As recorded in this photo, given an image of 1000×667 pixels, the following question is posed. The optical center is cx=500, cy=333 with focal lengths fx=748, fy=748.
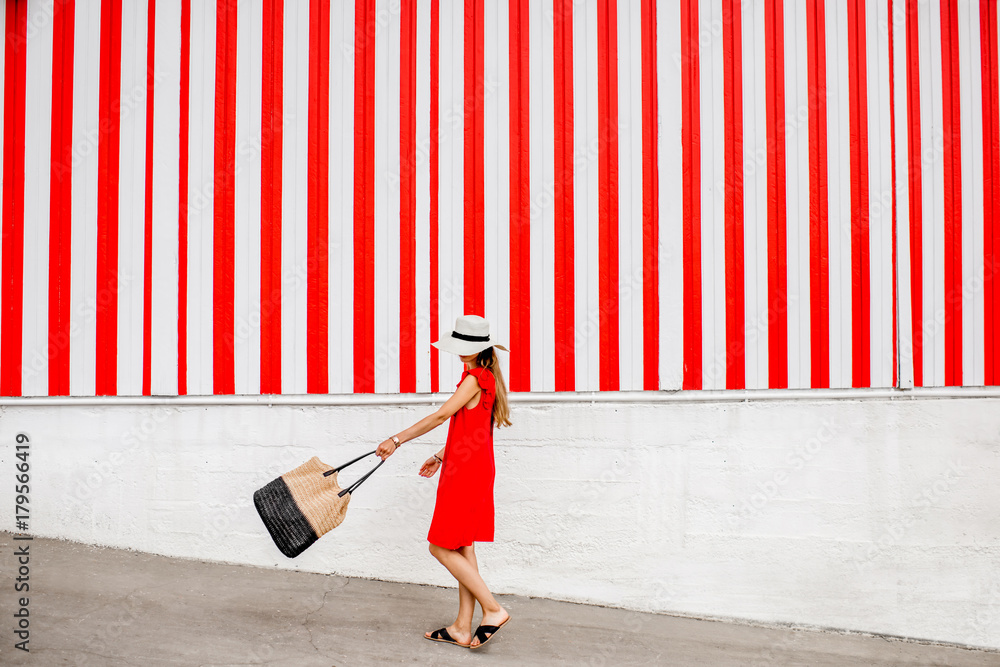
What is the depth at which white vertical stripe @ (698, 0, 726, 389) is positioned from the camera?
5160 mm

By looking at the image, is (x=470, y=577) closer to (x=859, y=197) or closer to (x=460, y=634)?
(x=460, y=634)

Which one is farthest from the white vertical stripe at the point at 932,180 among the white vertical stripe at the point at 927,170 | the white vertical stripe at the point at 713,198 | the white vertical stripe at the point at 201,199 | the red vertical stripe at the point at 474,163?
the white vertical stripe at the point at 201,199

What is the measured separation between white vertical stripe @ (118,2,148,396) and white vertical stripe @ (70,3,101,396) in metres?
0.20

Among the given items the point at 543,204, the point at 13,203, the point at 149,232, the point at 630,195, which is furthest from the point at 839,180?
the point at 13,203

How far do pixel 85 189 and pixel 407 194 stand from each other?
94.0 inches

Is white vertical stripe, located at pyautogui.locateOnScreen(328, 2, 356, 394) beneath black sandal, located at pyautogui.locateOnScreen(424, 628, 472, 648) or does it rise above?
above

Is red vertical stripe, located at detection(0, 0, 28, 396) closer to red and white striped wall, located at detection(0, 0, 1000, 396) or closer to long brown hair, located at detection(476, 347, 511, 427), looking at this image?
red and white striped wall, located at detection(0, 0, 1000, 396)

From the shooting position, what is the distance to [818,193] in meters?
5.21

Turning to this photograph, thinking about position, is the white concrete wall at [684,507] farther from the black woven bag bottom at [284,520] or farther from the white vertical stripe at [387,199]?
the black woven bag bottom at [284,520]

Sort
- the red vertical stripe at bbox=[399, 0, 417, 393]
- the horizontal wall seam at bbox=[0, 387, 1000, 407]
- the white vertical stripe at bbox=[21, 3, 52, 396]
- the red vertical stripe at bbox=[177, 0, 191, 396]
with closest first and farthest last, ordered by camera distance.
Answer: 1. the horizontal wall seam at bbox=[0, 387, 1000, 407]
2. the red vertical stripe at bbox=[399, 0, 417, 393]
3. the red vertical stripe at bbox=[177, 0, 191, 396]
4. the white vertical stripe at bbox=[21, 3, 52, 396]

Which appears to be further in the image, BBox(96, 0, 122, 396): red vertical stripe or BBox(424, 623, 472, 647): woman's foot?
BBox(96, 0, 122, 396): red vertical stripe

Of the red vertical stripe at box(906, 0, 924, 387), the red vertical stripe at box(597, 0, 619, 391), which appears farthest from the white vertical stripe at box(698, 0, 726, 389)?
the red vertical stripe at box(906, 0, 924, 387)

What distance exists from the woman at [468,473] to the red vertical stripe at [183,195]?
2.35 metres

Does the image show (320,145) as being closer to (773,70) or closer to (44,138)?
(44,138)
